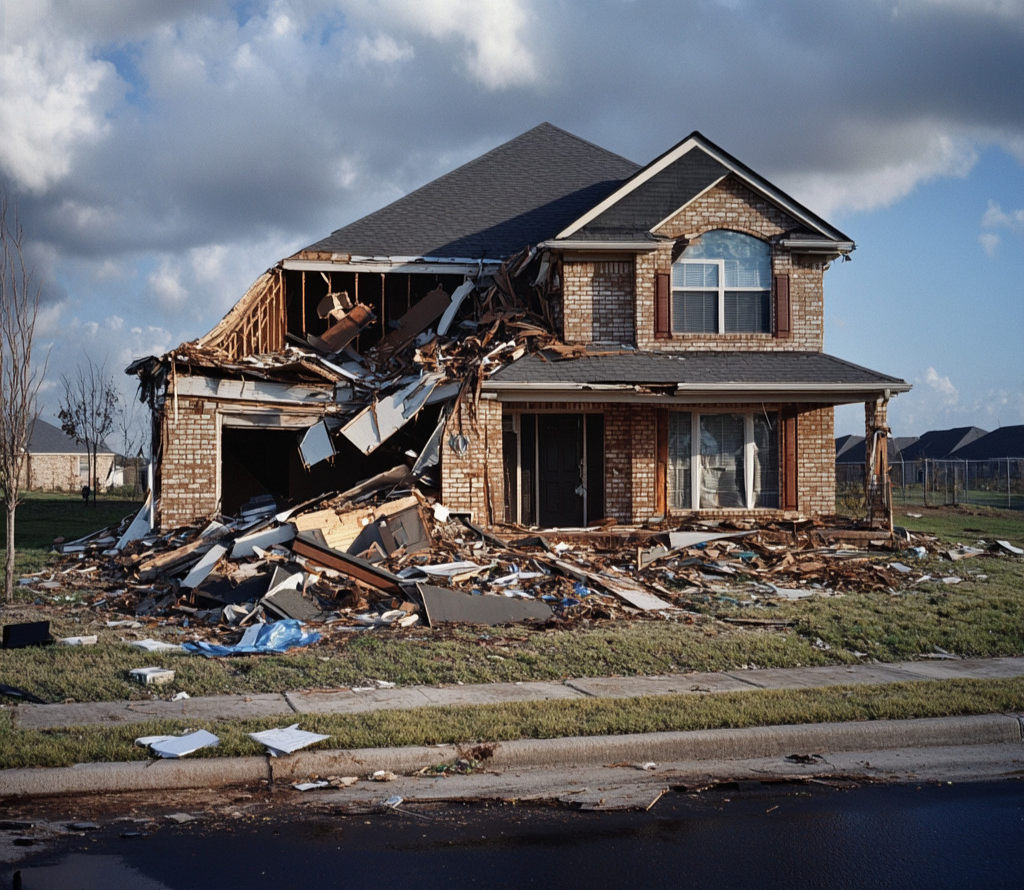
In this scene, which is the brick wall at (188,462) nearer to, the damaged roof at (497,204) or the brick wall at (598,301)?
the damaged roof at (497,204)

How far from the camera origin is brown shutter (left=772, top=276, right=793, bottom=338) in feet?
59.4

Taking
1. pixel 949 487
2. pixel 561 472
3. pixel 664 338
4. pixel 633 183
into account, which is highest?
pixel 633 183

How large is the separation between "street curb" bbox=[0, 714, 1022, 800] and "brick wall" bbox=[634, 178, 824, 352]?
38.2ft

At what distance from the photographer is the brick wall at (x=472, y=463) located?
1619 cm

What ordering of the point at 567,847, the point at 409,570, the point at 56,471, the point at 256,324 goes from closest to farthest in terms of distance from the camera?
the point at 567,847 < the point at 409,570 < the point at 256,324 < the point at 56,471

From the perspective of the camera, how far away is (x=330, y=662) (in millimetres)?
8586

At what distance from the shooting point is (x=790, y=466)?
1788cm

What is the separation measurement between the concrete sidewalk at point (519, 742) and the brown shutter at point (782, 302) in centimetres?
1057

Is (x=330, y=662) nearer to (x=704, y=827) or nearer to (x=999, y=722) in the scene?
(x=704, y=827)

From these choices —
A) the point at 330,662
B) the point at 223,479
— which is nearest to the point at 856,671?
the point at 330,662

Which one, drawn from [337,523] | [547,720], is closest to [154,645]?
A: [337,523]

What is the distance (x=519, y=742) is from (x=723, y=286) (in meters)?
13.4

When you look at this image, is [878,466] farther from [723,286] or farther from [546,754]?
[546,754]

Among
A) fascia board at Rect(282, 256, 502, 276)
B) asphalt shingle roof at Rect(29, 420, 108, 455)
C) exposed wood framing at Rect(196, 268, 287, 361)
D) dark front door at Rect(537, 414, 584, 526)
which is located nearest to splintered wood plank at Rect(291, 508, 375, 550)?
dark front door at Rect(537, 414, 584, 526)
